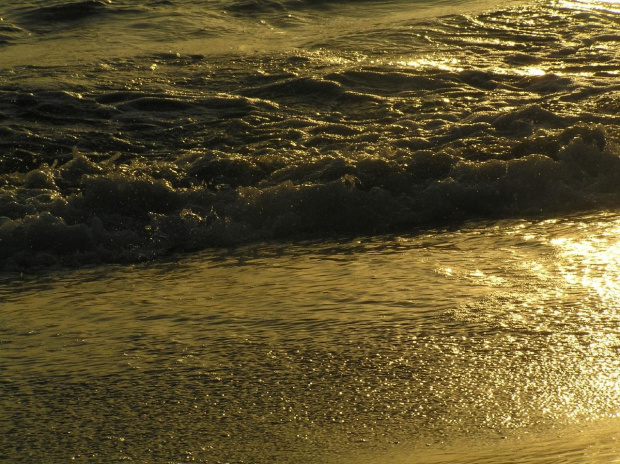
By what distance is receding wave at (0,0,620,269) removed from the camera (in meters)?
4.44

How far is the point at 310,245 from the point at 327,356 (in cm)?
137

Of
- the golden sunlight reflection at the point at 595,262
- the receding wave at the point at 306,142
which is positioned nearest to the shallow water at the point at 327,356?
the golden sunlight reflection at the point at 595,262

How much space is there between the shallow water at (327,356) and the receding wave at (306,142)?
49 centimetres

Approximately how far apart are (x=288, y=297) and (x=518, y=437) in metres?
1.32

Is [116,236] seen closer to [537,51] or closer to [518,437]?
[518,437]

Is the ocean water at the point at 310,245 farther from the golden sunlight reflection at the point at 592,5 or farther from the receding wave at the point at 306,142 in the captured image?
the golden sunlight reflection at the point at 592,5

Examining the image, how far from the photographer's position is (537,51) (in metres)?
7.88

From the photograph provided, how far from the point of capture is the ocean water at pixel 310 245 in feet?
7.94

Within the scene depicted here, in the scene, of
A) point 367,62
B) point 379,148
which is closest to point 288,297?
point 379,148

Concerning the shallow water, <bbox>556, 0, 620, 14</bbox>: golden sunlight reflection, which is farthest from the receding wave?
<bbox>556, 0, 620, 14</bbox>: golden sunlight reflection

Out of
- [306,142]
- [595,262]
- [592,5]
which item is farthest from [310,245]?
[592,5]

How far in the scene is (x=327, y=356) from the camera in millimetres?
2824

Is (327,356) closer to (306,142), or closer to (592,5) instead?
(306,142)

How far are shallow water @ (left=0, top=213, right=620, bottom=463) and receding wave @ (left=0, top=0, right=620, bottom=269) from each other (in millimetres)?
490
